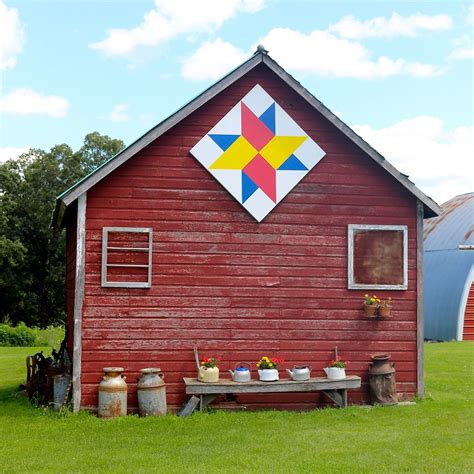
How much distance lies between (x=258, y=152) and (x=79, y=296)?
13.3ft

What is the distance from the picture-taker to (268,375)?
13.1 metres

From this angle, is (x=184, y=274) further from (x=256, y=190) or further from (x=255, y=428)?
(x=255, y=428)

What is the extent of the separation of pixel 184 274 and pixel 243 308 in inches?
47.5

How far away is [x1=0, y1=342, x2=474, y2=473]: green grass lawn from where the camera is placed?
9242mm

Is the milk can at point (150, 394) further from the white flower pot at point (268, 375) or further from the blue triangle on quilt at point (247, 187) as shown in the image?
the blue triangle on quilt at point (247, 187)

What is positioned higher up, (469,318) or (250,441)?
(469,318)

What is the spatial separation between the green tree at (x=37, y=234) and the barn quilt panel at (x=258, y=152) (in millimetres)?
33527

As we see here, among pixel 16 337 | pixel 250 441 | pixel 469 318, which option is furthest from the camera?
pixel 16 337

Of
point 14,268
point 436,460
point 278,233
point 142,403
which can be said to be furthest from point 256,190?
point 14,268

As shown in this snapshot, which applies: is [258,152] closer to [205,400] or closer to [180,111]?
[180,111]

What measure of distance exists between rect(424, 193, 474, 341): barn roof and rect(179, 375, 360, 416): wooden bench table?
18.8m

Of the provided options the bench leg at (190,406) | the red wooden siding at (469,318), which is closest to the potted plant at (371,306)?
the bench leg at (190,406)

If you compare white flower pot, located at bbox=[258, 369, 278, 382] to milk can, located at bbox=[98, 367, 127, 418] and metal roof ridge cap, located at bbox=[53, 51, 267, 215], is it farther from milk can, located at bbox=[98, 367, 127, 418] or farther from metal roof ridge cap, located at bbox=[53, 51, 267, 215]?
metal roof ridge cap, located at bbox=[53, 51, 267, 215]

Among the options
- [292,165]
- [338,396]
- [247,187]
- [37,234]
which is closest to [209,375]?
[338,396]
